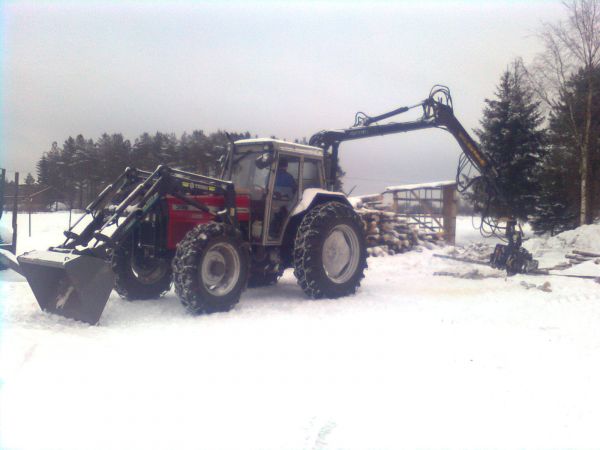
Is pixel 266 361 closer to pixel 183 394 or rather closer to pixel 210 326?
pixel 183 394

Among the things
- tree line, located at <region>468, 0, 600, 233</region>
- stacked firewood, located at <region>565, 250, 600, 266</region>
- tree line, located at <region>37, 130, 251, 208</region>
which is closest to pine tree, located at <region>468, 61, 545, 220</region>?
tree line, located at <region>468, 0, 600, 233</region>

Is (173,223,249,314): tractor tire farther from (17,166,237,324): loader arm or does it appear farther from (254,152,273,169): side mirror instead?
(254,152,273,169): side mirror

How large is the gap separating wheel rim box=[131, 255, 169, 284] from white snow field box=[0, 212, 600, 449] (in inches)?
15.0

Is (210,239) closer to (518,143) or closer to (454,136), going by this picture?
(454,136)

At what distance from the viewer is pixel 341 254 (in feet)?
26.3

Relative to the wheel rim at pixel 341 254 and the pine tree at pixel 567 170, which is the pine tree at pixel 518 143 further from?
the wheel rim at pixel 341 254

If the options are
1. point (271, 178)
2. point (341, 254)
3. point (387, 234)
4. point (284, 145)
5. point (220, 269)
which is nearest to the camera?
point (220, 269)

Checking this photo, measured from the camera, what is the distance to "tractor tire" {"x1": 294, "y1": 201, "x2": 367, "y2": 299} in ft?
23.5

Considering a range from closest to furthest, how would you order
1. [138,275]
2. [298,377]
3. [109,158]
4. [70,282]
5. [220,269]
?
[298,377] → [70,282] → [220,269] → [138,275] → [109,158]

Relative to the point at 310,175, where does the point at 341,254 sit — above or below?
below

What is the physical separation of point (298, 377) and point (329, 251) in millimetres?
3987

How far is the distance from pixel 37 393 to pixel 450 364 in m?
3.25

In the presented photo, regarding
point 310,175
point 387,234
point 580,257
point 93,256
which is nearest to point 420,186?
point 387,234

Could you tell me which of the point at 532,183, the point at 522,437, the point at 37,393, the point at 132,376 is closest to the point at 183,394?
the point at 132,376
